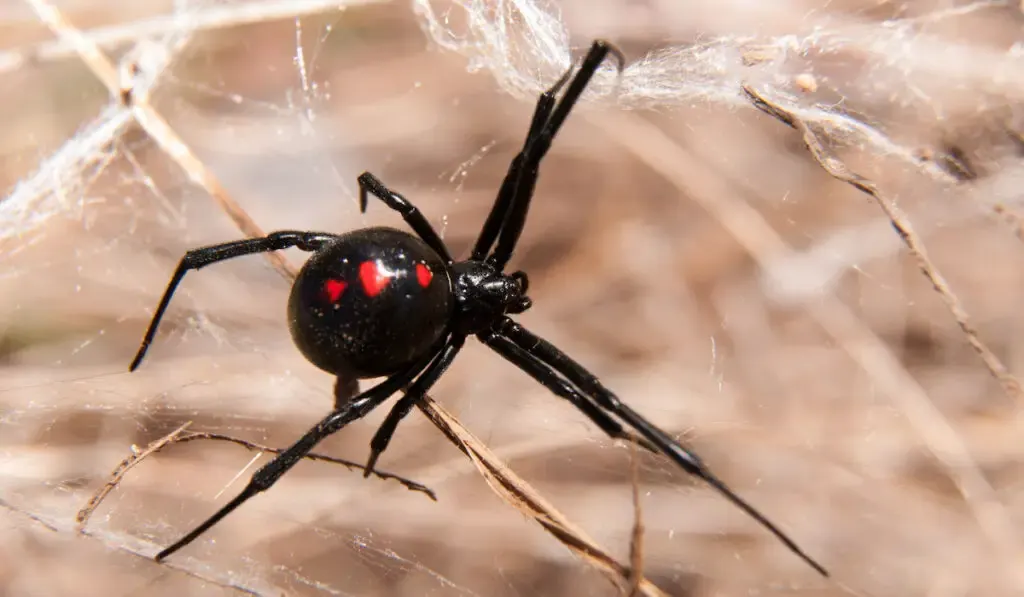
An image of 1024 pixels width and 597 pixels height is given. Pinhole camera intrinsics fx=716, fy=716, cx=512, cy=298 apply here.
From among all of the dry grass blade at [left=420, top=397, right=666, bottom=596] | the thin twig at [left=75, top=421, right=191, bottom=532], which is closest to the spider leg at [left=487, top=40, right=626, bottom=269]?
the dry grass blade at [left=420, top=397, right=666, bottom=596]

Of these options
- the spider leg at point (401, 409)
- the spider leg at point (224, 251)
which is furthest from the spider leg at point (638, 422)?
the spider leg at point (224, 251)

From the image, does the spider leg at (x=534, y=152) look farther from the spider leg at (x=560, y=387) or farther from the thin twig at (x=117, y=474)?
the thin twig at (x=117, y=474)

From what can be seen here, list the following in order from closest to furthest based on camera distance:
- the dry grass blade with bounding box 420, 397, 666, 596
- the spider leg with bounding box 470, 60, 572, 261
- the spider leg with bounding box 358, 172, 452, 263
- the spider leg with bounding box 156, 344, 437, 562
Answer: the dry grass blade with bounding box 420, 397, 666, 596 → the spider leg with bounding box 156, 344, 437, 562 → the spider leg with bounding box 470, 60, 572, 261 → the spider leg with bounding box 358, 172, 452, 263

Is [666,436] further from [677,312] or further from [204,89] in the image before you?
[204,89]

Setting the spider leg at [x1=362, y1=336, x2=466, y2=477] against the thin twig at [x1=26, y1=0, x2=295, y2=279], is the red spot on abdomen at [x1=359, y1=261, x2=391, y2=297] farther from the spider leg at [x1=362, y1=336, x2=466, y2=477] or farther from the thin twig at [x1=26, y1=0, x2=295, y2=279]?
the thin twig at [x1=26, y1=0, x2=295, y2=279]

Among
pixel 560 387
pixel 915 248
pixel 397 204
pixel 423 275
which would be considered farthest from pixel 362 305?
pixel 915 248

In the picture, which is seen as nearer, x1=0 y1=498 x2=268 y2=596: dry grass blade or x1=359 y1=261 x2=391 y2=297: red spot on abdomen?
x1=359 y1=261 x2=391 y2=297: red spot on abdomen

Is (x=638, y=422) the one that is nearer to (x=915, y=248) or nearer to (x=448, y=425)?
(x=448, y=425)
